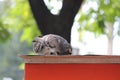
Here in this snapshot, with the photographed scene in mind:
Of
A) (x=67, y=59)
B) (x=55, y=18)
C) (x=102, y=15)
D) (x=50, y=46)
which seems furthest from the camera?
(x=102, y=15)

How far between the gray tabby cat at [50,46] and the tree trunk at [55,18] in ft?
3.95

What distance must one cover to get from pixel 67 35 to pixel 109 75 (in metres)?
1.47

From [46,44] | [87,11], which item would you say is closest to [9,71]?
[87,11]

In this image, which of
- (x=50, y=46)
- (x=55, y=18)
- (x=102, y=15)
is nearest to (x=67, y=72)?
(x=50, y=46)

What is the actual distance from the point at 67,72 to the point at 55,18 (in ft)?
4.92

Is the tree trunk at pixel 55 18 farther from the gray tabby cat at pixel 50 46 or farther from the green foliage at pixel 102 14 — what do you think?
the green foliage at pixel 102 14

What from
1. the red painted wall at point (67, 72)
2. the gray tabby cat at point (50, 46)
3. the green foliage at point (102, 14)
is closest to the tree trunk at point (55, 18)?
the gray tabby cat at point (50, 46)

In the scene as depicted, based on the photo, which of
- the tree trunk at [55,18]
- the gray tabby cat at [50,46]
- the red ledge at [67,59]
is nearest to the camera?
the red ledge at [67,59]

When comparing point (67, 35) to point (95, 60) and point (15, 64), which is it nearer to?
point (95, 60)

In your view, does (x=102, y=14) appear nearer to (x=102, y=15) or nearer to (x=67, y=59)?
(x=102, y=15)

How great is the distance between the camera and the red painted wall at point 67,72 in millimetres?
1889

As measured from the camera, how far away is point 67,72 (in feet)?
6.20

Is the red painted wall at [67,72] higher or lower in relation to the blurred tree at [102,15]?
lower

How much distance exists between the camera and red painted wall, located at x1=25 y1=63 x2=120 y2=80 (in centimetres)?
189
